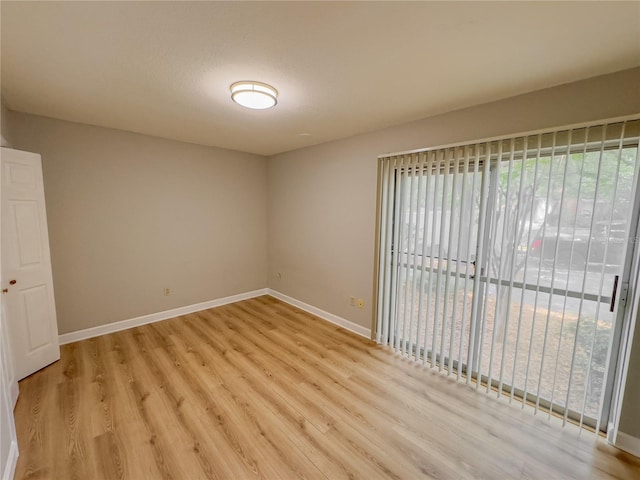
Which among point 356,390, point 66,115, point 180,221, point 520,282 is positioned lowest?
point 356,390

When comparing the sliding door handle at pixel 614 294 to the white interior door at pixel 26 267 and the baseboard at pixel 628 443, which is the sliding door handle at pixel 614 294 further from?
the white interior door at pixel 26 267

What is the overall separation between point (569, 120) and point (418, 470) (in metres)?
2.59

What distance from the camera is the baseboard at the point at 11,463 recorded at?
1.42m

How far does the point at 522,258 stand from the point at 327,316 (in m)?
2.50

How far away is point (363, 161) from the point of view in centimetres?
322

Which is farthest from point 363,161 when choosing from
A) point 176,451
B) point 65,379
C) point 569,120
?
point 65,379

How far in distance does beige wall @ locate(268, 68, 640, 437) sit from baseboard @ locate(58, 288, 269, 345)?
788mm

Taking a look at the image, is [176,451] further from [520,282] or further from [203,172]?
[203,172]

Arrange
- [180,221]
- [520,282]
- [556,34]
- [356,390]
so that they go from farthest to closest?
[180,221] < [356,390] < [520,282] < [556,34]

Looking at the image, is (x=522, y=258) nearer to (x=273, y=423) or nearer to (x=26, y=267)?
(x=273, y=423)

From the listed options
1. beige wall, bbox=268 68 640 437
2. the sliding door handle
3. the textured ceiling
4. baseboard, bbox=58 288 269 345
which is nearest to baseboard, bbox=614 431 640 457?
beige wall, bbox=268 68 640 437

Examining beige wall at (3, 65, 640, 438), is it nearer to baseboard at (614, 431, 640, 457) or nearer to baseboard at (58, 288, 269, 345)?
baseboard at (58, 288, 269, 345)

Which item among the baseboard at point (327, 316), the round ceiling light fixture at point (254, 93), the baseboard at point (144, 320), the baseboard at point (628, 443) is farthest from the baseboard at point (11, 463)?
the baseboard at point (628, 443)

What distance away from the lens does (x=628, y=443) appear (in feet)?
5.67
